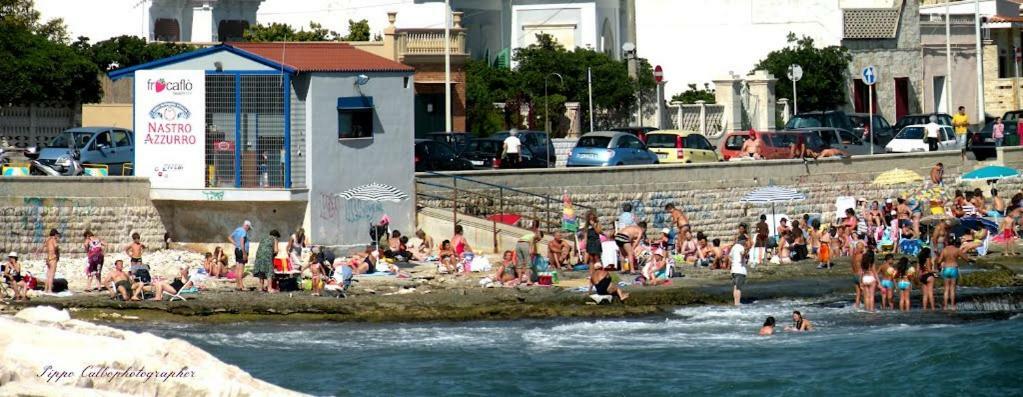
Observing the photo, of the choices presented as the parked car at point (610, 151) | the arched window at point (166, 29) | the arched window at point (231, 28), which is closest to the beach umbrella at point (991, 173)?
the parked car at point (610, 151)

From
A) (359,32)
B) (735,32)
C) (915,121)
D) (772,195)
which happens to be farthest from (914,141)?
(359,32)

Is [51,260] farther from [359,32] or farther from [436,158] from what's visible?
[359,32]

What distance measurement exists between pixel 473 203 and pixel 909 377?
13.4m

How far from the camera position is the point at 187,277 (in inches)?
1259

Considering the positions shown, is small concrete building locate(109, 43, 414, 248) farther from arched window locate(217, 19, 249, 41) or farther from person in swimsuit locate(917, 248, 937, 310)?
arched window locate(217, 19, 249, 41)

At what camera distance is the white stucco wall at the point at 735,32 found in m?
62.2

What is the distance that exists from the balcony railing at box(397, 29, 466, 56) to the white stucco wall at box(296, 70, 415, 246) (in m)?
15.6

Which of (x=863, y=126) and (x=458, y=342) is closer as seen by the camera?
(x=458, y=342)

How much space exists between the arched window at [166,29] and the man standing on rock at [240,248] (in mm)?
26539

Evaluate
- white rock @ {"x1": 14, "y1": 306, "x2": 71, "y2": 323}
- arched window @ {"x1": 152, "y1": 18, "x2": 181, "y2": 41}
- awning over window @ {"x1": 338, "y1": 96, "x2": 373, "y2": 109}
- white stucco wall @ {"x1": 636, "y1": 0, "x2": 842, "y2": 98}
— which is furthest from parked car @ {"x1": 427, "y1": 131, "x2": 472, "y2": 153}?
white rock @ {"x1": 14, "y1": 306, "x2": 71, "y2": 323}

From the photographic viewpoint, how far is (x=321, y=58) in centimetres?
3559

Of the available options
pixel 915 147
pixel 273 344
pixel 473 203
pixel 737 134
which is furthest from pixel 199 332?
Answer: pixel 915 147

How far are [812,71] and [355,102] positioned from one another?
28.5 m

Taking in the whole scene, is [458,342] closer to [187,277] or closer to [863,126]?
[187,277]
